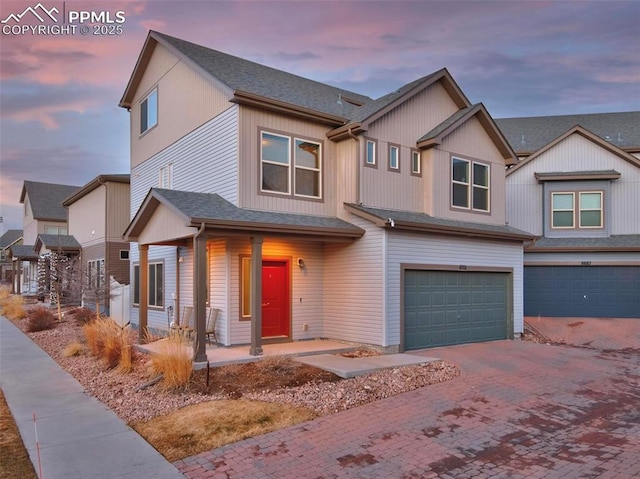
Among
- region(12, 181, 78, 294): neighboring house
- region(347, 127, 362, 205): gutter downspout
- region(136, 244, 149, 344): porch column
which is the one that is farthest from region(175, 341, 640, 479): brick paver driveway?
region(12, 181, 78, 294): neighboring house

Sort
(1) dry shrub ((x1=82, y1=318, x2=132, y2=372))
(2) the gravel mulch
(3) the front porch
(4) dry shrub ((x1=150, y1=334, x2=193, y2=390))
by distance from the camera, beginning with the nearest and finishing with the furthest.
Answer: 1. (2) the gravel mulch
2. (4) dry shrub ((x1=150, y1=334, x2=193, y2=390))
3. (3) the front porch
4. (1) dry shrub ((x1=82, y1=318, x2=132, y2=372))

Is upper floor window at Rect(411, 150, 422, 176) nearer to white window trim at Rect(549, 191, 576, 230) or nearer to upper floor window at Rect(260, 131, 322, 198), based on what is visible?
upper floor window at Rect(260, 131, 322, 198)

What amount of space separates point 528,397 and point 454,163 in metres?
8.05

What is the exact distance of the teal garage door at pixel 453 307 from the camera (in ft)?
42.3

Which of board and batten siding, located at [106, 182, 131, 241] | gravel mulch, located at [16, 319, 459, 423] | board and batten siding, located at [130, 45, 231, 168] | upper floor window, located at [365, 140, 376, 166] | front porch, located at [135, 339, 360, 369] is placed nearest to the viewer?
gravel mulch, located at [16, 319, 459, 423]

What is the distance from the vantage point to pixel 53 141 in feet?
86.1

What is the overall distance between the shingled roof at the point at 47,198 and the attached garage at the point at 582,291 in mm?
34314

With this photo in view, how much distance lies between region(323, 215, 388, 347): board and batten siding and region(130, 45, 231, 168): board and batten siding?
472 cm

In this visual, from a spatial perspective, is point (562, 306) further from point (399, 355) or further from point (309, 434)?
point (309, 434)

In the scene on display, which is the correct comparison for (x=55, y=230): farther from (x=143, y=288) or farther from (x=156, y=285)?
(x=143, y=288)

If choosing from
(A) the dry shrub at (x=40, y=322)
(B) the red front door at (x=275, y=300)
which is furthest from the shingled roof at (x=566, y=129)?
(A) the dry shrub at (x=40, y=322)

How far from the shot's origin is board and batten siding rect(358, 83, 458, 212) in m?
13.4

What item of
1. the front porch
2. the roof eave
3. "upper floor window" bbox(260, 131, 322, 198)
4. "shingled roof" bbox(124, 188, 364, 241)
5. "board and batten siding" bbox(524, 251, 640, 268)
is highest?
the roof eave

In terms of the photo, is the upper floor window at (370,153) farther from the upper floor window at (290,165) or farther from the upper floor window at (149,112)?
the upper floor window at (149,112)
